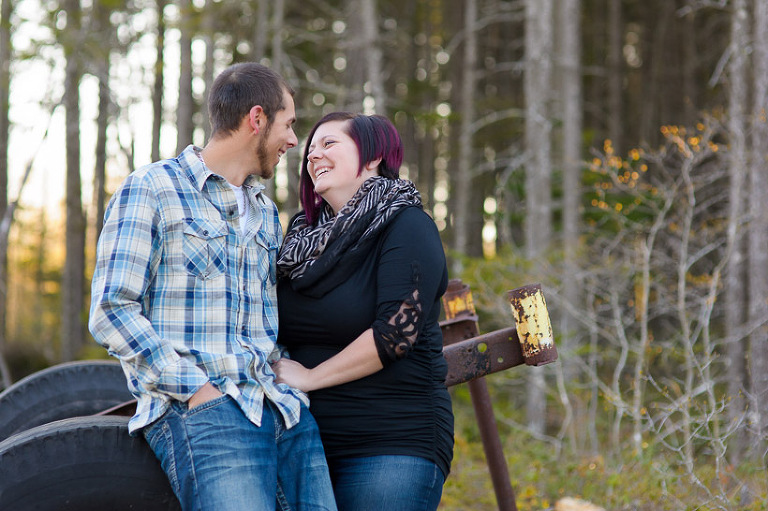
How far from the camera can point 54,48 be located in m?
14.0

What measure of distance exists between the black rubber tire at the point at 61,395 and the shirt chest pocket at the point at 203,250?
142cm

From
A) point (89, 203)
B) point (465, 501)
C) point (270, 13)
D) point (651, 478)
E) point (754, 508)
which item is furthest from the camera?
point (89, 203)

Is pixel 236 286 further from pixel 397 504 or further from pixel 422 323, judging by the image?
pixel 397 504

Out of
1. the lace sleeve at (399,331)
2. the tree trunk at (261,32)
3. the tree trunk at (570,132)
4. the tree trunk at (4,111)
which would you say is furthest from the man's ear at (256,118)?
the tree trunk at (4,111)

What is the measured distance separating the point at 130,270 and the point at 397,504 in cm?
113

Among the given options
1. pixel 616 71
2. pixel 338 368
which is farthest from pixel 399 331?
pixel 616 71

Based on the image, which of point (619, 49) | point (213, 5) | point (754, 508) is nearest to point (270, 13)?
point (213, 5)

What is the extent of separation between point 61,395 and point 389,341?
1.79 meters

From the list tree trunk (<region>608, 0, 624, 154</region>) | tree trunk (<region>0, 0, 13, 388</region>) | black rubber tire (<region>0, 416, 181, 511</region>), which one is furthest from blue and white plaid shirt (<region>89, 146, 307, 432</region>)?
tree trunk (<region>608, 0, 624, 154</region>)

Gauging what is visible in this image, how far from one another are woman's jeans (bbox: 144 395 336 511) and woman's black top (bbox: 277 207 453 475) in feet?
0.79

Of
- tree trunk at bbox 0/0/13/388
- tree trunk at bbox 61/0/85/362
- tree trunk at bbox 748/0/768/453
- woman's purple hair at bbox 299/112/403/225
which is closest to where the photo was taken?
woman's purple hair at bbox 299/112/403/225

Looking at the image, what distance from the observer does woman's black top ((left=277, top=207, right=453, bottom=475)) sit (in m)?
2.47

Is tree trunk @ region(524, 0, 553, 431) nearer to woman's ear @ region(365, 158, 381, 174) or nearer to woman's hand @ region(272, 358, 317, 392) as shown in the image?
woman's ear @ region(365, 158, 381, 174)

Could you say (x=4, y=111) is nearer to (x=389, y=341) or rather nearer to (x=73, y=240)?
(x=73, y=240)
